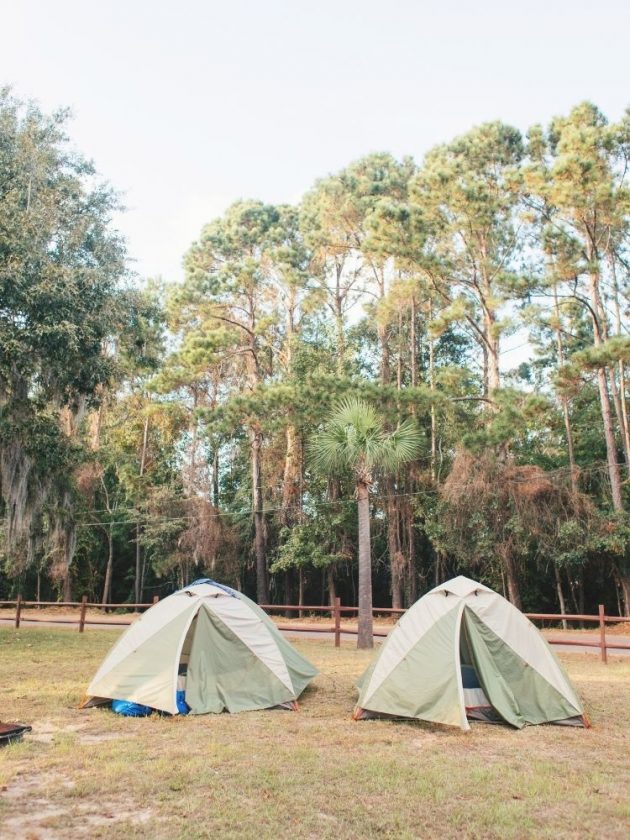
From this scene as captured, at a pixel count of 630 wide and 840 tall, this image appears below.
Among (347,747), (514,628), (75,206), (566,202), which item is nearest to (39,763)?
(347,747)

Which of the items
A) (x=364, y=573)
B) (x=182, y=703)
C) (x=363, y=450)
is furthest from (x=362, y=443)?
(x=182, y=703)

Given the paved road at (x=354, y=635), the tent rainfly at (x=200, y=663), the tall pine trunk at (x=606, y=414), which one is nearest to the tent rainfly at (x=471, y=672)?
the tent rainfly at (x=200, y=663)

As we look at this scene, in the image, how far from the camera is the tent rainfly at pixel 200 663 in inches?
311

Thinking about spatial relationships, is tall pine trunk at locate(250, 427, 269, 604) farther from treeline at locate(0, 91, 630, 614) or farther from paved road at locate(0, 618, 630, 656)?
paved road at locate(0, 618, 630, 656)

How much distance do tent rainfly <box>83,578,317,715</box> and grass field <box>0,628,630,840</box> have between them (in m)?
0.27

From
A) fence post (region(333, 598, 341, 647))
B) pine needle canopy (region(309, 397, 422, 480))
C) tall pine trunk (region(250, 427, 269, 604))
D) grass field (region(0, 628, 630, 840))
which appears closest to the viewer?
grass field (region(0, 628, 630, 840))

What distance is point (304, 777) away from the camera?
18.0ft

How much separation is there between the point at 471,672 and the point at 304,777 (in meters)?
2.96

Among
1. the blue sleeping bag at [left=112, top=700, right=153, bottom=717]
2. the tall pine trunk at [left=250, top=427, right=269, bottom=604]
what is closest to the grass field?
the blue sleeping bag at [left=112, top=700, right=153, bottom=717]

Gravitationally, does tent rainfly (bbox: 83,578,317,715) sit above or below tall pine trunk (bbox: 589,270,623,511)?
below

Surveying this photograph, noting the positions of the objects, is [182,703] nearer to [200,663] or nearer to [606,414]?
[200,663]

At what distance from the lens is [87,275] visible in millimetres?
14531

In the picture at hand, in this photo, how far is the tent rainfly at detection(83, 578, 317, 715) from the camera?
7.90 meters

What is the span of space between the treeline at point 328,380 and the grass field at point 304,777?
8495mm
